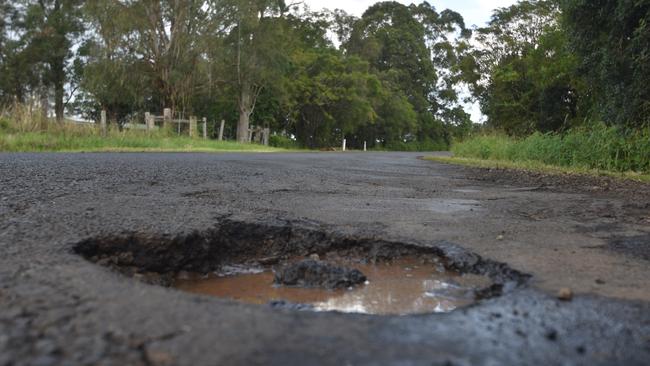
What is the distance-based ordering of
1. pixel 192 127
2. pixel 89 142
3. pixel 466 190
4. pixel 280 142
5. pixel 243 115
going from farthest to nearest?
pixel 280 142 → pixel 243 115 → pixel 192 127 → pixel 89 142 → pixel 466 190

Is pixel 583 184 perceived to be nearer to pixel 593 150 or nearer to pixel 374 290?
pixel 593 150

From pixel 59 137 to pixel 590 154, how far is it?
15.5 meters

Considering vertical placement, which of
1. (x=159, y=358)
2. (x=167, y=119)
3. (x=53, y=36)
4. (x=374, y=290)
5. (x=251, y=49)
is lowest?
(x=374, y=290)

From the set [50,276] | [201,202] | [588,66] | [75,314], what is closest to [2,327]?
[75,314]

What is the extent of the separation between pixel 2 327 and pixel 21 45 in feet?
144

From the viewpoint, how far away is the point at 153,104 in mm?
38969

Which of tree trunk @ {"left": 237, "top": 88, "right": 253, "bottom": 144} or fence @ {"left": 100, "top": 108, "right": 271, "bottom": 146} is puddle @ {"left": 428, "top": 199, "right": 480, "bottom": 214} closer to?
fence @ {"left": 100, "top": 108, "right": 271, "bottom": 146}

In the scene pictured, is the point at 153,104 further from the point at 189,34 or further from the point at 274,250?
the point at 274,250

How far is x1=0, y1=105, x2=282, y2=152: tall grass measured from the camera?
15927 millimetres

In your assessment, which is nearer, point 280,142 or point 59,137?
point 59,137

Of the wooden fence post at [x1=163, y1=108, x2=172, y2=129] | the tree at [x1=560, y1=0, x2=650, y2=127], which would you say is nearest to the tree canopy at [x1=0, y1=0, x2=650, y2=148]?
the tree at [x1=560, y1=0, x2=650, y2=127]

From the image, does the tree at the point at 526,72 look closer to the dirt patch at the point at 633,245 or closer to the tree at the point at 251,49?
the dirt patch at the point at 633,245

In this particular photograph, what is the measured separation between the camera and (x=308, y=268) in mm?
2680

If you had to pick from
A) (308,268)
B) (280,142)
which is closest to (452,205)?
(308,268)
